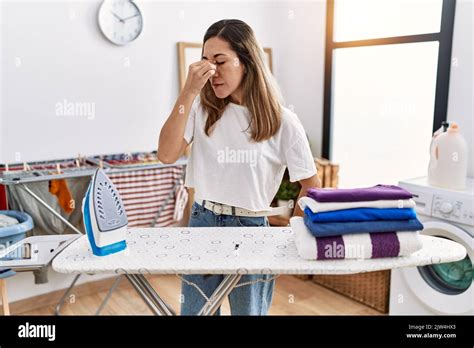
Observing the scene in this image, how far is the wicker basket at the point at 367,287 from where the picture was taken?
2519 millimetres

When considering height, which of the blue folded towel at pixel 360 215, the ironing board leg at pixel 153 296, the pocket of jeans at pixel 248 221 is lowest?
the ironing board leg at pixel 153 296

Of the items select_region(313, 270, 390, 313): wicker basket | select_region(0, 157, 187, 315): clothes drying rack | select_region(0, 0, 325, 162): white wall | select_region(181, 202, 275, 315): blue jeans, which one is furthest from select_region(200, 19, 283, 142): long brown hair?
select_region(313, 270, 390, 313): wicker basket

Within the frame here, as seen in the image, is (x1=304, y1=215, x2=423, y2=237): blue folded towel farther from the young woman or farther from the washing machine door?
the washing machine door

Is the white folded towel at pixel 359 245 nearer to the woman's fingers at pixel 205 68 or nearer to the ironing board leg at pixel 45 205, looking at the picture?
the woman's fingers at pixel 205 68

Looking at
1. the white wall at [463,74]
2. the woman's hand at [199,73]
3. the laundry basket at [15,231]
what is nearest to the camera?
the woman's hand at [199,73]

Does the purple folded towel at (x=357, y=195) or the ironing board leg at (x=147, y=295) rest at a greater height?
the purple folded towel at (x=357, y=195)

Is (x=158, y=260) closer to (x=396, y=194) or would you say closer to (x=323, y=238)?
(x=323, y=238)

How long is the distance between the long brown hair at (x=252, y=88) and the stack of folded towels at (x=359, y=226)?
1.28 feet

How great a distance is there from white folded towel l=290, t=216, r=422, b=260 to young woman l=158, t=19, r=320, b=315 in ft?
1.22

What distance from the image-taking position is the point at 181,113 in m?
1.28

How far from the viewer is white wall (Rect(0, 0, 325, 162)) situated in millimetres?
2354

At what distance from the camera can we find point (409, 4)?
2.58 metres

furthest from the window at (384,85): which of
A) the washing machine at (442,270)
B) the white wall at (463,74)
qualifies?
the washing machine at (442,270)
